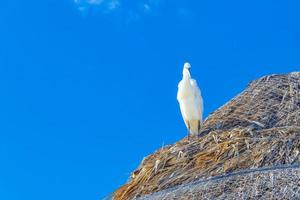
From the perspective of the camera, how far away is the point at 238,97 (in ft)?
38.3

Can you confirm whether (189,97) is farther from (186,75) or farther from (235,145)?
(235,145)

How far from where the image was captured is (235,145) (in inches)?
355

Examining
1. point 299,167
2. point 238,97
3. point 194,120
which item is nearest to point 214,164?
point 299,167

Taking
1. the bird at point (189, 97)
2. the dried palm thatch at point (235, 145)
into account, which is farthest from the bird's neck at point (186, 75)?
the dried palm thatch at point (235, 145)

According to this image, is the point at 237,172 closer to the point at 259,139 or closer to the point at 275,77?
the point at 259,139

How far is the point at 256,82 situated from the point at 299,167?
4568 mm

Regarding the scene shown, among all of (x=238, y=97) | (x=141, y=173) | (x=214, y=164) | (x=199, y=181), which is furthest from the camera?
(x=238, y=97)

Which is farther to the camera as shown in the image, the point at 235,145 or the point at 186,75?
the point at 186,75

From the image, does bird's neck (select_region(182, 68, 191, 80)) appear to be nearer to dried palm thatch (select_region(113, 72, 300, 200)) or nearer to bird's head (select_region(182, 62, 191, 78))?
bird's head (select_region(182, 62, 191, 78))

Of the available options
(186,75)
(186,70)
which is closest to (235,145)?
(186,75)

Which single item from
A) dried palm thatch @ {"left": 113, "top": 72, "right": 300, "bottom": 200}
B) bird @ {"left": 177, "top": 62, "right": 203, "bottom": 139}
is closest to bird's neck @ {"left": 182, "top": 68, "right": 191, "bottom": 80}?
bird @ {"left": 177, "top": 62, "right": 203, "bottom": 139}

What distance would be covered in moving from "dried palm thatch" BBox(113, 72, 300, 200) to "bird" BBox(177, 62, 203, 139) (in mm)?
4055

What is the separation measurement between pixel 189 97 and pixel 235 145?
7.00m

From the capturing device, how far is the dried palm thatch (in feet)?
27.8
